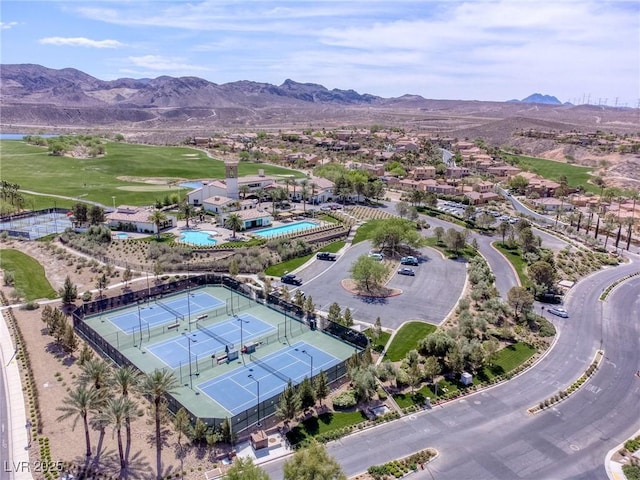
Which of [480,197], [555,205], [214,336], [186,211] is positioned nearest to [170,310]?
[214,336]

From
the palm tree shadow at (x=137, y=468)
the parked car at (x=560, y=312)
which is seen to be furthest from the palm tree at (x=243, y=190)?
the palm tree shadow at (x=137, y=468)

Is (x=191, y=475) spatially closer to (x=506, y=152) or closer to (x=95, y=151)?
(x=95, y=151)

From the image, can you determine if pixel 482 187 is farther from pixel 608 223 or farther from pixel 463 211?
pixel 608 223

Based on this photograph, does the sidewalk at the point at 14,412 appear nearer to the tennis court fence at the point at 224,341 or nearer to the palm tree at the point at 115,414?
the palm tree at the point at 115,414

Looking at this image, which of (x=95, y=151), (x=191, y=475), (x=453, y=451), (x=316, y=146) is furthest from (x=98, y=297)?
(x=316, y=146)

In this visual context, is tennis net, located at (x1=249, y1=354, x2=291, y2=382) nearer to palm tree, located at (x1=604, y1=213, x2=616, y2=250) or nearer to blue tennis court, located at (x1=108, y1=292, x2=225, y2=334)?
blue tennis court, located at (x1=108, y1=292, x2=225, y2=334)

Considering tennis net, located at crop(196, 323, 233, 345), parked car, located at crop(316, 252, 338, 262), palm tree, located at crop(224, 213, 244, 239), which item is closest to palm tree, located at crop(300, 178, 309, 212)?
palm tree, located at crop(224, 213, 244, 239)
